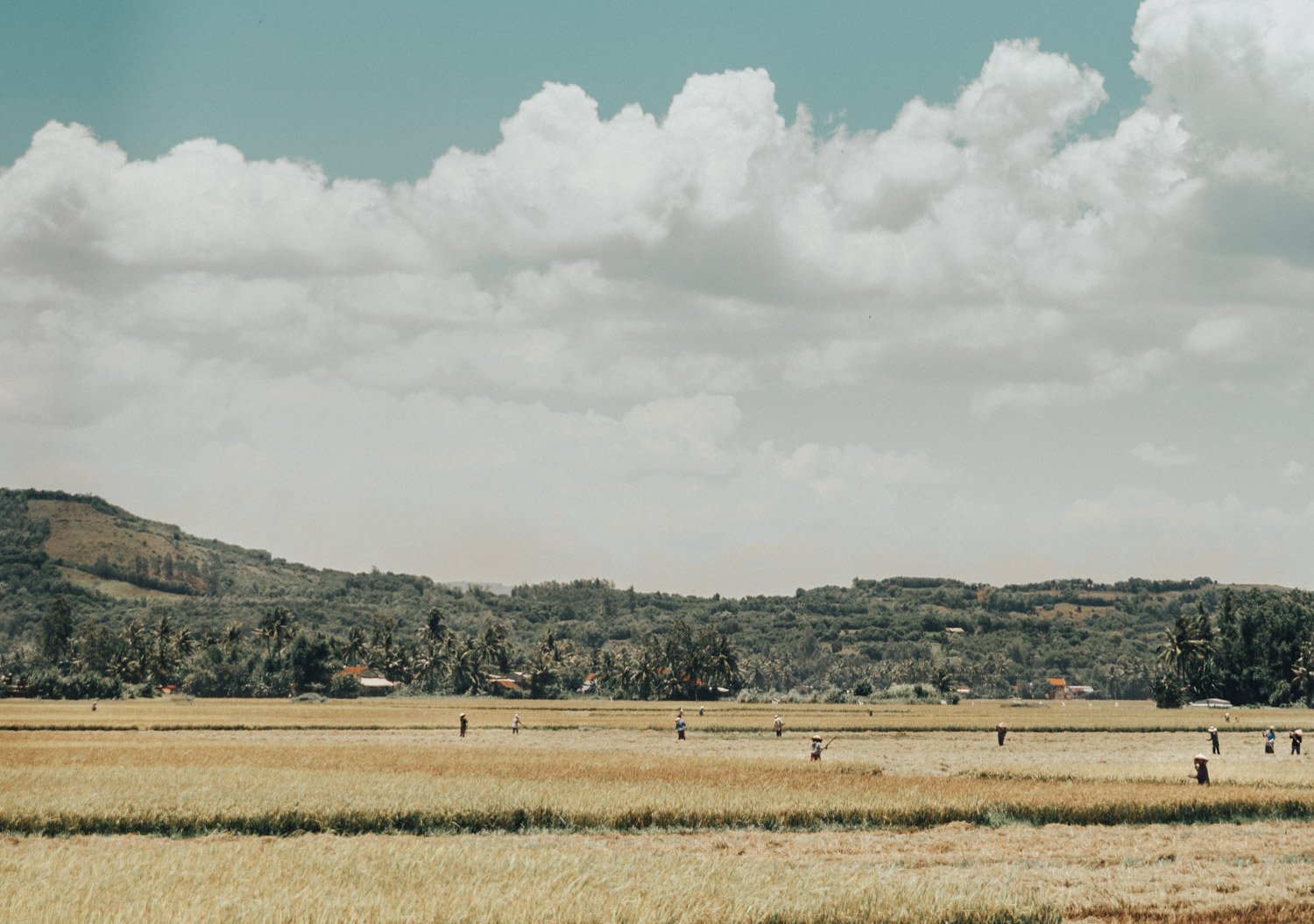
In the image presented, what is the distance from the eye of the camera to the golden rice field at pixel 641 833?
1641cm

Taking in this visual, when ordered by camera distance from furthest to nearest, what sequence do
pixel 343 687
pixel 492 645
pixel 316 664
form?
pixel 492 645, pixel 343 687, pixel 316 664

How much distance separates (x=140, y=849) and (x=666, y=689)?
141m

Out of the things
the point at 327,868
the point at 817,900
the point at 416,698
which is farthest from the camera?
the point at 416,698

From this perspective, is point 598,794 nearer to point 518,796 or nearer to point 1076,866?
point 518,796

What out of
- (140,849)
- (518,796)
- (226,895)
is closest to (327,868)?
(226,895)

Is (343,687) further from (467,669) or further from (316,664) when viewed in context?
(467,669)

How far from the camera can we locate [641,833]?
2897cm

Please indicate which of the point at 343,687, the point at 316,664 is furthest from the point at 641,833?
the point at 343,687

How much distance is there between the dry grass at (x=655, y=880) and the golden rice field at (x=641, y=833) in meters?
0.08

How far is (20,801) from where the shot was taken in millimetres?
29312

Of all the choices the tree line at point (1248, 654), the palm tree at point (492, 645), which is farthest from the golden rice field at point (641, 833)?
the palm tree at point (492, 645)

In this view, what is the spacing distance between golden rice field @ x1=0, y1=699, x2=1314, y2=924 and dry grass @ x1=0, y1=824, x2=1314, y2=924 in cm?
8

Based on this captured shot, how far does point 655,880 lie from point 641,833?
11902 millimetres

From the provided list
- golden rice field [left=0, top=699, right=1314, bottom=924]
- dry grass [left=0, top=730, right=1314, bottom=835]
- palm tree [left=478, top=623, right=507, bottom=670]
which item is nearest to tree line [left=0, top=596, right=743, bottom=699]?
palm tree [left=478, top=623, right=507, bottom=670]
